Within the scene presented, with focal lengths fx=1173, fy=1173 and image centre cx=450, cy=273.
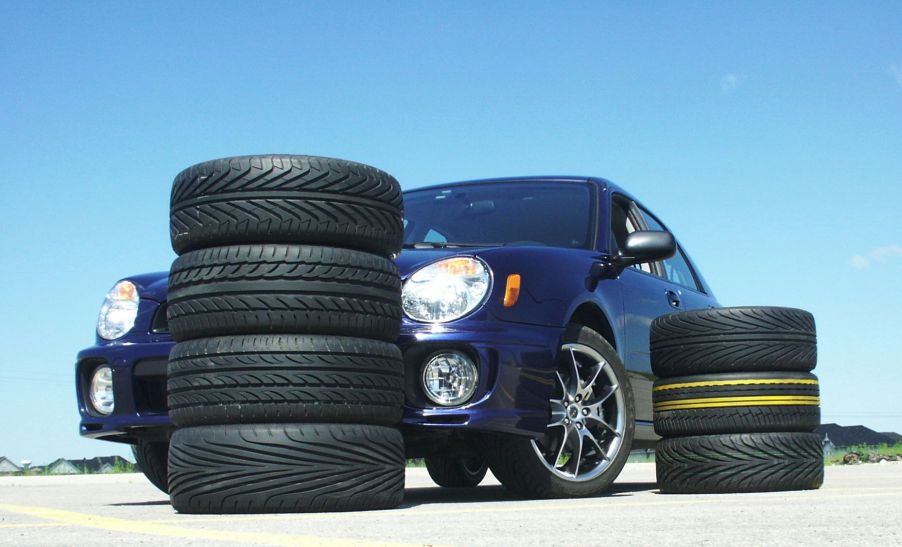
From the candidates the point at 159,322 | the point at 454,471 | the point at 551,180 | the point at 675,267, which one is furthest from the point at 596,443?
the point at 675,267

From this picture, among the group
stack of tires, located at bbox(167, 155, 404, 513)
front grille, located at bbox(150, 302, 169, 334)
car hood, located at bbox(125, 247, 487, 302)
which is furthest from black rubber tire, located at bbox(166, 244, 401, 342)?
front grille, located at bbox(150, 302, 169, 334)

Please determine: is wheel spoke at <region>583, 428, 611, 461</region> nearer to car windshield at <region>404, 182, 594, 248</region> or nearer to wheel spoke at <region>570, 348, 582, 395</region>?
wheel spoke at <region>570, 348, 582, 395</region>

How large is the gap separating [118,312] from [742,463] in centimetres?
321

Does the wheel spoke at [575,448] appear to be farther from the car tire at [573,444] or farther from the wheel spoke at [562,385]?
the wheel spoke at [562,385]

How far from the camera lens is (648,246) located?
20.6 feet

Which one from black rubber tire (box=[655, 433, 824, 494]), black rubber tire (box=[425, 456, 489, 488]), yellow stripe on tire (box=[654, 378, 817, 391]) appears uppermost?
yellow stripe on tire (box=[654, 378, 817, 391])

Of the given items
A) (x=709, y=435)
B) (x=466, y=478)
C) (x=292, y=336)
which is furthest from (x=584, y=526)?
(x=466, y=478)

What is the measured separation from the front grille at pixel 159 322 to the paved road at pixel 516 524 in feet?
2.84

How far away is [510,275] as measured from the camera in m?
5.33

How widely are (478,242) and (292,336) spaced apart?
7.07 feet

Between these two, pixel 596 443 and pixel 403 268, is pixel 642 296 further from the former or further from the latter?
pixel 403 268

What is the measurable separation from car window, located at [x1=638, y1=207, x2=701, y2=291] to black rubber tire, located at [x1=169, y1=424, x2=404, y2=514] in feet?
12.5

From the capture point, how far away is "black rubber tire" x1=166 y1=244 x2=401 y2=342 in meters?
4.49

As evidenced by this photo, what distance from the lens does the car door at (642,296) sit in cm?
652
